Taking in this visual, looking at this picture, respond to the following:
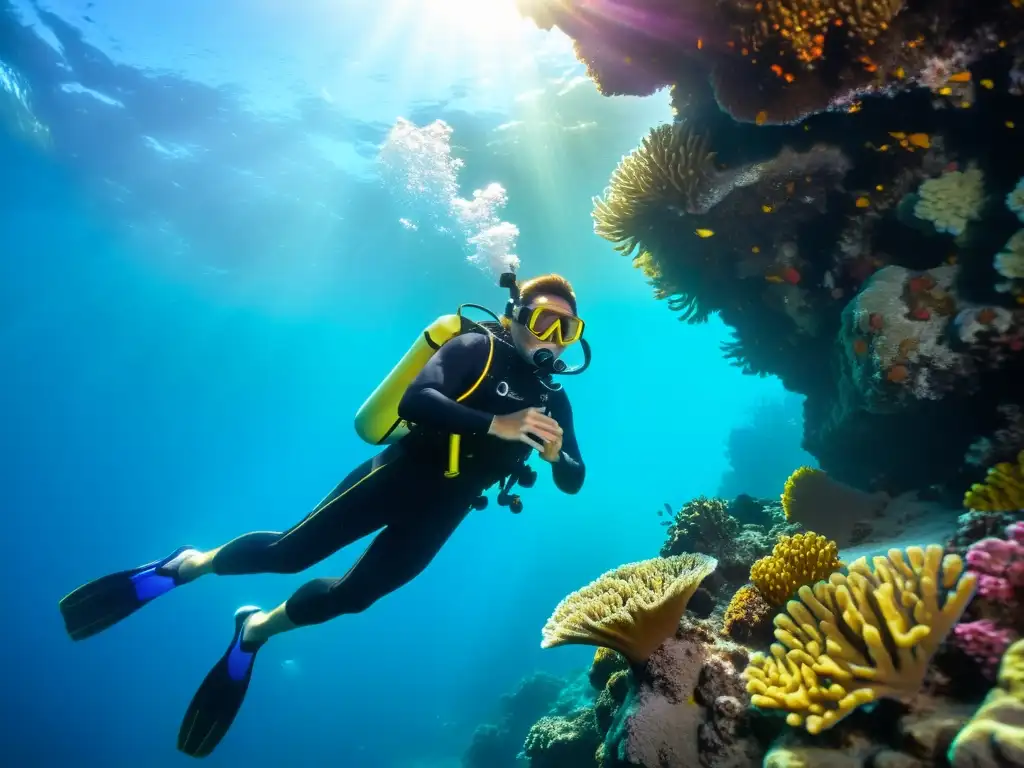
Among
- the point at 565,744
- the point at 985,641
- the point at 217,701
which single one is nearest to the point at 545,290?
the point at 985,641

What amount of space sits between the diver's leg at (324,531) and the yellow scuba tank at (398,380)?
1.32 feet

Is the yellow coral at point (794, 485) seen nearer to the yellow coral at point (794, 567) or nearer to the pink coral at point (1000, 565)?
the yellow coral at point (794, 567)

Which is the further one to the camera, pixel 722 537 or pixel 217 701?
pixel 722 537

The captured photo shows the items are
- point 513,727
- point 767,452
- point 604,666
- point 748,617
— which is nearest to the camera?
point 748,617

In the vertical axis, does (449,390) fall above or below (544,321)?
below

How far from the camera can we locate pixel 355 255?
27.2m

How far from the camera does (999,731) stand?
1636mm

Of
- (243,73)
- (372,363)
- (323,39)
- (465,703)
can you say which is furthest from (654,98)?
(465,703)

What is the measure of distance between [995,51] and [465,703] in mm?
54894

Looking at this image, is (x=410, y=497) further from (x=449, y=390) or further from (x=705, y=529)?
(x=705, y=529)

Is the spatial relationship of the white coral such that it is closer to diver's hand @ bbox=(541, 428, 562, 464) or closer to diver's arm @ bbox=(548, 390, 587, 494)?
diver's arm @ bbox=(548, 390, 587, 494)

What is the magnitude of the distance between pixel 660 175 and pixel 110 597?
7.75 meters

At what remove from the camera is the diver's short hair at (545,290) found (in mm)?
4309

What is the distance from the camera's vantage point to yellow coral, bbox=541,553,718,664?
318 cm
